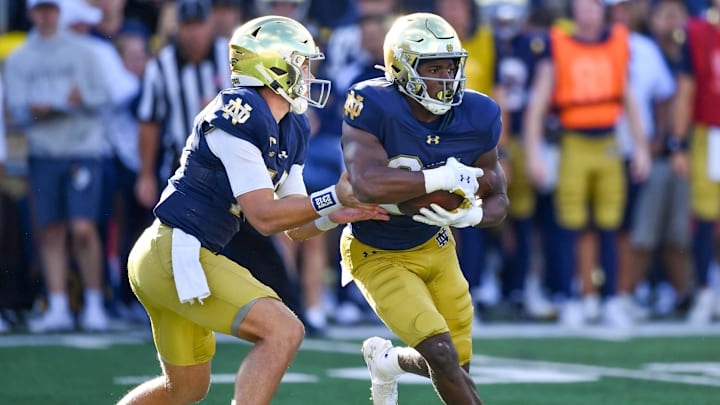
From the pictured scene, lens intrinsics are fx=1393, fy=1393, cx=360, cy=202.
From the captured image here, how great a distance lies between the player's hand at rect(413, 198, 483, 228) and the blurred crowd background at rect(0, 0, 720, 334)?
2764mm

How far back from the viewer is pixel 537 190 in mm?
10062

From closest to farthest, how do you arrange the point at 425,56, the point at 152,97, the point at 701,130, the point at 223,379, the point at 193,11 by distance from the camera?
the point at 425,56 → the point at 223,379 → the point at 193,11 → the point at 152,97 → the point at 701,130

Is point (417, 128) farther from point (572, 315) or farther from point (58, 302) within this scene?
point (572, 315)

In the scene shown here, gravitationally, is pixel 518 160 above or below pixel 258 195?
below

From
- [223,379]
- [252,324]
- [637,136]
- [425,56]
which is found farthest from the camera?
[637,136]

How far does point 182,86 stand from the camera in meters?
8.59

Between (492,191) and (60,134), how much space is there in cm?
451

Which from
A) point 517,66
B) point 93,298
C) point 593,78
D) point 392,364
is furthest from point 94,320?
point 392,364

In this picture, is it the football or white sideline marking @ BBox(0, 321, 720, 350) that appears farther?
white sideline marking @ BBox(0, 321, 720, 350)

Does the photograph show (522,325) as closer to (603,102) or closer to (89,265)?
(603,102)

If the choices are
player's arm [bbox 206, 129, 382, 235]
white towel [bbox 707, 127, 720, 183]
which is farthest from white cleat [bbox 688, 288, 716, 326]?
player's arm [bbox 206, 129, 382, 235]

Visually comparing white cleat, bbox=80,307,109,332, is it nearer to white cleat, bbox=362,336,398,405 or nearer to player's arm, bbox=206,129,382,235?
white cleat, bbox=362,336,398,405

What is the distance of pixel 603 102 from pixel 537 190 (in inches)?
35.5

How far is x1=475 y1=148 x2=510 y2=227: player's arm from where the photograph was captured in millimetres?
5062
